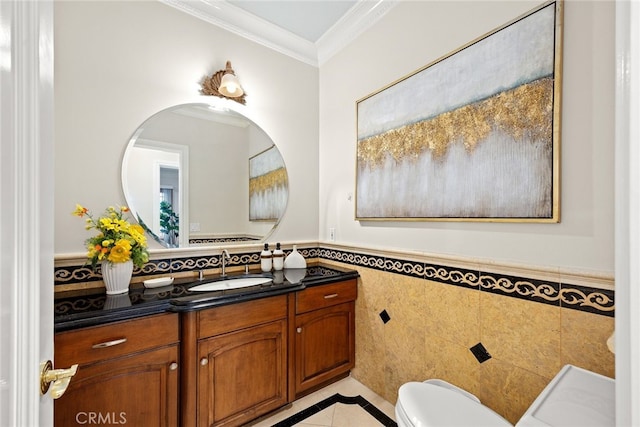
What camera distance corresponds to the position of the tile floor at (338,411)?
5.38ft

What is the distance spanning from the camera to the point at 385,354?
6.04 feet

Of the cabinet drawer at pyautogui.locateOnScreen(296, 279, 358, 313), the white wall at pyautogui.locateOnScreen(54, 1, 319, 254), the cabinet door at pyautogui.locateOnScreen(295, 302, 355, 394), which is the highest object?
the white wall at pyautogui.locateOnScreen(54, 1, 319, 254)

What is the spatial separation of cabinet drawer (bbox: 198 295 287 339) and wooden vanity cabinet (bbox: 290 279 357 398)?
0.50 ft

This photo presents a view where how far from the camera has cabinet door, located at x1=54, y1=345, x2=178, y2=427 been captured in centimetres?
113

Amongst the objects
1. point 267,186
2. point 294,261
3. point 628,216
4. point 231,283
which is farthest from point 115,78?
point 628,216

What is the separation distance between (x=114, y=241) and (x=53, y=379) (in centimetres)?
107

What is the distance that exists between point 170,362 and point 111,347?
10.7 inches

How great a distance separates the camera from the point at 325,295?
1877mm

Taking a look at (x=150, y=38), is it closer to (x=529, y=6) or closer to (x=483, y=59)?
(x=483, y=59)

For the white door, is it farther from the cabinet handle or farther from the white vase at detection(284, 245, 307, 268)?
the white vase at detection(284, 245, 307, 268)

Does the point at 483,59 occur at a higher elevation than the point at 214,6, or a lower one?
lower

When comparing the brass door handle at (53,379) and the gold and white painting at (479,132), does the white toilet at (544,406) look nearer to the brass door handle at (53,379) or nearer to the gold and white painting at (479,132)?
the gold and white painting at (479,132)

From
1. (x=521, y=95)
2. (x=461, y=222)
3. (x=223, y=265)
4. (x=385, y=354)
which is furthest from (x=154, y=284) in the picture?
(x=521, y=95)

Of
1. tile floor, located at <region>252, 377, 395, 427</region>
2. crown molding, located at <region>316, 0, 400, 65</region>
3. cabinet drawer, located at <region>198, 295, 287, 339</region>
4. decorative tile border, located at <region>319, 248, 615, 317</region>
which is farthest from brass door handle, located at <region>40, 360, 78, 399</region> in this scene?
crown molding, located at <region>316, 0, 400, 65</region>
